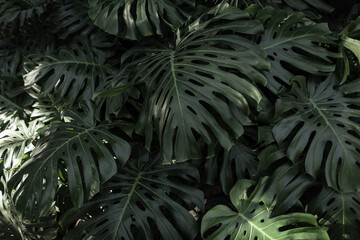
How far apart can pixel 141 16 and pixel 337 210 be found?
106 cm

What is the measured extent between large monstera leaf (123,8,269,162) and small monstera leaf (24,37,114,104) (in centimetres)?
40

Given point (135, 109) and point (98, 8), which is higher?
point (98, 8)

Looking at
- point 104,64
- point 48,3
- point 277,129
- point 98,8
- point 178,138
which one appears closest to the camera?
point 178,138

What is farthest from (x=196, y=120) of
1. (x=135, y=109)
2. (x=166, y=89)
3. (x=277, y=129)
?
(x=135, y=109)

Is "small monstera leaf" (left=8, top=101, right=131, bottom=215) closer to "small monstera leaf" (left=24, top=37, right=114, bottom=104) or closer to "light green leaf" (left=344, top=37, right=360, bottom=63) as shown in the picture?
"small monstera leaf" (left=24, top=37, right=114, bottom=104)

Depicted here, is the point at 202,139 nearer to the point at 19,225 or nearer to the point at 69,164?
the point at 69,164

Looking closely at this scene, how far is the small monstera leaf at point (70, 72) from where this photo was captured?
178cm

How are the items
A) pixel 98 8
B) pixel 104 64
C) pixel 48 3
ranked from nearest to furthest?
pixel 98 8
pixel 104 64
pixel 48 3

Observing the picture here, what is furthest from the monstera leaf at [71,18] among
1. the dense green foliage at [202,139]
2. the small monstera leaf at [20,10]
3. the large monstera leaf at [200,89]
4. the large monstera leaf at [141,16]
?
the large monstera leaf at [200,89]

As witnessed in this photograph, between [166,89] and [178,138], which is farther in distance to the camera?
[166,89]

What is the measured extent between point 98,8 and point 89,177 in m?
0.84

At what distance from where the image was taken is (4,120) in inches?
79.4

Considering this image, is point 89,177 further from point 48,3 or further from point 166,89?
point 48,3

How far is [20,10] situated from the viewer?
218 centimetres
